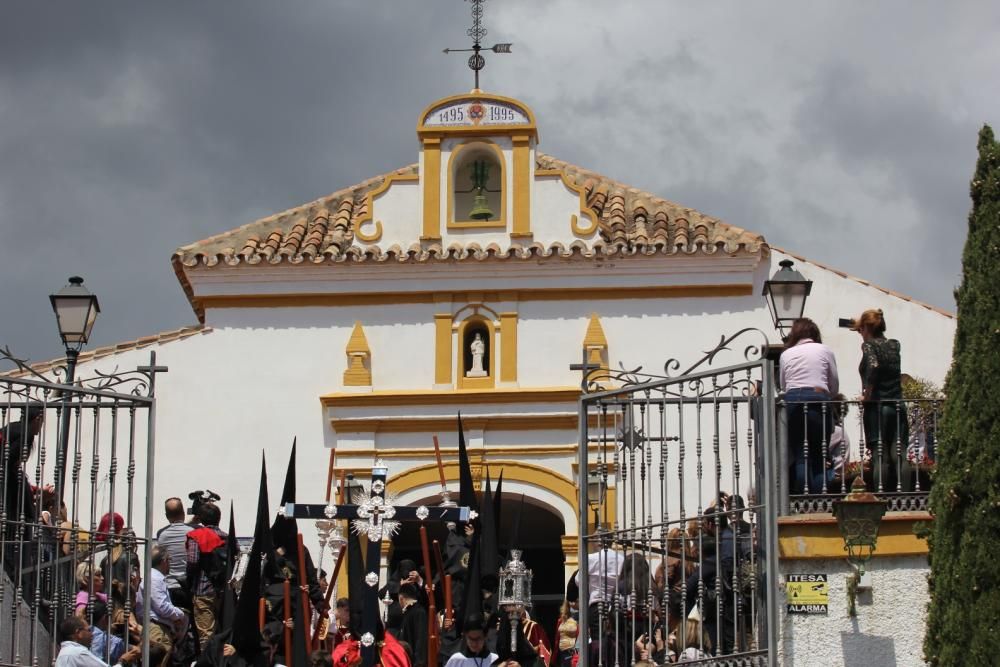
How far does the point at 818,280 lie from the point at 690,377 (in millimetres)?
11917

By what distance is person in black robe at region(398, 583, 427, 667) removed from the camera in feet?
55.1

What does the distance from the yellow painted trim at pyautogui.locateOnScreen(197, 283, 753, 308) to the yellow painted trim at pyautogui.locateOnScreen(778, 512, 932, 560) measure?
12.3 m

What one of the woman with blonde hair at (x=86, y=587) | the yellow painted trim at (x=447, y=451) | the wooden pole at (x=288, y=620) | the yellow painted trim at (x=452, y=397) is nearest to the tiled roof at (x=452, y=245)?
the yellow painted trim at (x=452, y=397)

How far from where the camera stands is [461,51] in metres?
27.1

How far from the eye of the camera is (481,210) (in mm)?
26047

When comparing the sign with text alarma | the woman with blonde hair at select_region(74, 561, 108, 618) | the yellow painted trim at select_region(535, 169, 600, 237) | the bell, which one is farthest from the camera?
the bell

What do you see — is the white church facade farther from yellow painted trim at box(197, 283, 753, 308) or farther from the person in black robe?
the person in black robe

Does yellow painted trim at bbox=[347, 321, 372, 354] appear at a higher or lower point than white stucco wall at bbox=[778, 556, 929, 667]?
higher

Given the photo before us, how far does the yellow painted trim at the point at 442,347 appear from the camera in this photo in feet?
83.7

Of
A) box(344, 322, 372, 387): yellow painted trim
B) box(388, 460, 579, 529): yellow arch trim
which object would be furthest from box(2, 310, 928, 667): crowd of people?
box(344, 322, 372, 387): yellow painted trim

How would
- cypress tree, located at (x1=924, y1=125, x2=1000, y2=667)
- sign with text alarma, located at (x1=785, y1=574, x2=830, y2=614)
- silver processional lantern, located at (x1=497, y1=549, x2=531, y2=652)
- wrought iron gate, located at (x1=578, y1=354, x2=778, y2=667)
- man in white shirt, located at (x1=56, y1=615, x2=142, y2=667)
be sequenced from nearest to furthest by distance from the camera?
1. cypress tree, located at (x1=924, y1=125, x2=1000, y2=667)
2. sign with text alarma, located at (x1=785, y1=574, x2=830, y2=614)
3. wrought iron gate, located at (x1=578, y1=354, x2=778, y2=667)
4. man in white shirt, located at (x1=56, y1=615, x2=142, y2=667)
5. silver processional lantern, located at (x1=497, y1=549, x2=531, y2=652)

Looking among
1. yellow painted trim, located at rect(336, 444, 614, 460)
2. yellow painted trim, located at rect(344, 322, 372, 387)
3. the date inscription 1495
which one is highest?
the date inscription 1495

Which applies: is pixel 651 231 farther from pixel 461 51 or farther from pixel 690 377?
pixel 690 377

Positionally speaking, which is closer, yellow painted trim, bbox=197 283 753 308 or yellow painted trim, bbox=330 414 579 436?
yellow painted trim, bbox=330 414 579 436
